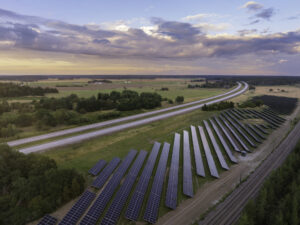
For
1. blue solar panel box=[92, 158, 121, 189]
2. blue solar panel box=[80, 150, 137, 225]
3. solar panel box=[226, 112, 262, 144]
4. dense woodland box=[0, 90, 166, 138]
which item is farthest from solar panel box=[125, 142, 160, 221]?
dense woodland box=[0, 90, 166, 138]

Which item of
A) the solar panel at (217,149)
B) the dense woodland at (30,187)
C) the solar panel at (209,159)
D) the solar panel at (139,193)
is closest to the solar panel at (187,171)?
the solar panel at (209,159)

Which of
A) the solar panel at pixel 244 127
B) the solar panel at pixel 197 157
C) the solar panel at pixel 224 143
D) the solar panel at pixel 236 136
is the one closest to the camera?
the solar panel at pixel 197 157

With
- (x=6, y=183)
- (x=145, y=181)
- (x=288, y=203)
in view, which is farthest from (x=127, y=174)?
(x=288, y=203)

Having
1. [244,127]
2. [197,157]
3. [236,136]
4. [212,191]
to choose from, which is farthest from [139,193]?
[244,127]

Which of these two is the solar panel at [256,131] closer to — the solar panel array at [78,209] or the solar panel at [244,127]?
the solar panel at [244,127]

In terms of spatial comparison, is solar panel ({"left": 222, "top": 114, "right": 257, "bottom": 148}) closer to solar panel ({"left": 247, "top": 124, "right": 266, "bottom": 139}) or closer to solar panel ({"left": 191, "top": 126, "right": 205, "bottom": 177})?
solar panel ({"left": 247, "top": 124, "right": 266, "bottom": 139})

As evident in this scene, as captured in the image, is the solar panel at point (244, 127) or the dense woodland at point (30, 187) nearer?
the dense woodland at point (30, 187)
